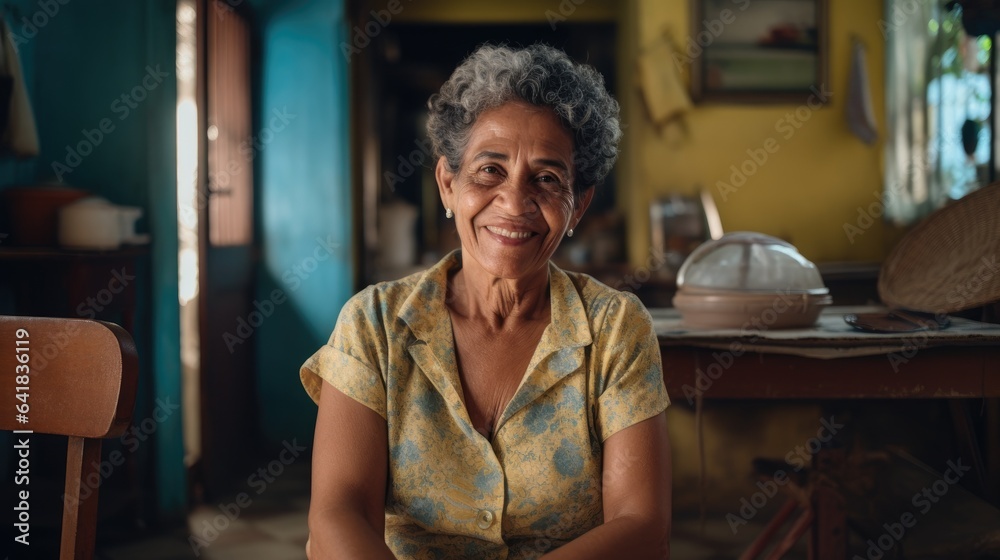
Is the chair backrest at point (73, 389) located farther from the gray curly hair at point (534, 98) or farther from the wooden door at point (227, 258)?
the wooden door at point (227, 258)

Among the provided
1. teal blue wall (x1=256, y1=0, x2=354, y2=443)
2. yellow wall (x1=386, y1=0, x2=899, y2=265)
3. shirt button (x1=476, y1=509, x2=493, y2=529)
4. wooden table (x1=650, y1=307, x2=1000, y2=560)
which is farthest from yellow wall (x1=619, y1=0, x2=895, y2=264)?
shirt button (x1=476, y1=509, x2=493, y2=529)

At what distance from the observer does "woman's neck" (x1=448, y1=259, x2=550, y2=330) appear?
1541mm

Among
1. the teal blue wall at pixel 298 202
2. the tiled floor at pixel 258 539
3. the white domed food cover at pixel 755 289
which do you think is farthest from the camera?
the teal blue wall at pixel 298 202

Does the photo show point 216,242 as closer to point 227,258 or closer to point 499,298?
point 227,258

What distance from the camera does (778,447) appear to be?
3.49 meters

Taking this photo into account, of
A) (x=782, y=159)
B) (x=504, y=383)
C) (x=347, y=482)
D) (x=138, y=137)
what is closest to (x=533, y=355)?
(x=504, y=383)

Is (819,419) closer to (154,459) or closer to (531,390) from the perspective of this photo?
(531,390)

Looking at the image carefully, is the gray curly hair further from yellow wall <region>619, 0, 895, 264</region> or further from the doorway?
yellow wall <region>619, 0, 895, 264</region>

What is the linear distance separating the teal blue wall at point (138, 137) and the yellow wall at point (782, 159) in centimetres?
296

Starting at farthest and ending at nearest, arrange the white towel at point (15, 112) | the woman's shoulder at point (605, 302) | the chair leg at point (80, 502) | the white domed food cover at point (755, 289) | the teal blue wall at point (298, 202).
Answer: the teal blue wall at point (298, 202), the white towel at point (15, 112), the white domed food cover at point (755, 289), the woman's shoulder at point (605, 302), the chair leg at point (80, 502)

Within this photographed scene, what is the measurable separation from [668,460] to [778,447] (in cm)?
229

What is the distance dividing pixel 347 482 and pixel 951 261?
198 cm

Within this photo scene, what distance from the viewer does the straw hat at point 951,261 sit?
89.4 inches

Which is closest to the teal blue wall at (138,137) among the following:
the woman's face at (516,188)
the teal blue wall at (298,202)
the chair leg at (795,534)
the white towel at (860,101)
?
the teal blue wall at (298,202)
